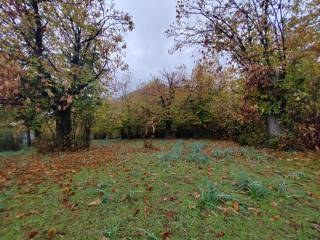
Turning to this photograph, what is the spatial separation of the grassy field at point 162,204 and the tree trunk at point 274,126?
312 centimetres

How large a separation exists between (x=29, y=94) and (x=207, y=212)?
6832mm

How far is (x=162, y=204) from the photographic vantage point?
2617 mm

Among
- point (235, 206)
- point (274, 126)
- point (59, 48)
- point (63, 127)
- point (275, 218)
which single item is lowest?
point (275, 218)

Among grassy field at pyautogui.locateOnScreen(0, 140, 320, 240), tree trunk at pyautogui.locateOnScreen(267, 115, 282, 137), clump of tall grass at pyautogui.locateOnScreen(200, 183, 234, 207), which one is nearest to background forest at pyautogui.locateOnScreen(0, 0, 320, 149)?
tree trunk at pyautogui.locateOnScreen(267, 115, 282, 137)

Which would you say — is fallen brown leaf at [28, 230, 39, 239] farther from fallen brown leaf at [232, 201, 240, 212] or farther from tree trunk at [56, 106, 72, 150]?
tree trunk at [56, 106, 72, 150]

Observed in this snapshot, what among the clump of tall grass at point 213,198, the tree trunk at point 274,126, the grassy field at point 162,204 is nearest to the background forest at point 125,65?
the tree trunk at point 274,126

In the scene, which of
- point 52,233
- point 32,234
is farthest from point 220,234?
point 32,234

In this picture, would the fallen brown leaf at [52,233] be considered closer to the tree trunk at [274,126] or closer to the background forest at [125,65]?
the background forest at [125,65]

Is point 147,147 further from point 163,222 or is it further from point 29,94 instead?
point 163,222

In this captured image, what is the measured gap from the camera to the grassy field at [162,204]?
83.7 inches

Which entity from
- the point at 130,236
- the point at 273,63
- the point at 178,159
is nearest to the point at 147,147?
the point at 178,159

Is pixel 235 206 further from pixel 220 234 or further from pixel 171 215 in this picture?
pixel 171 215

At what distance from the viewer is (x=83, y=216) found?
94.2 inches

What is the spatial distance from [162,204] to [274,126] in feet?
20.6
